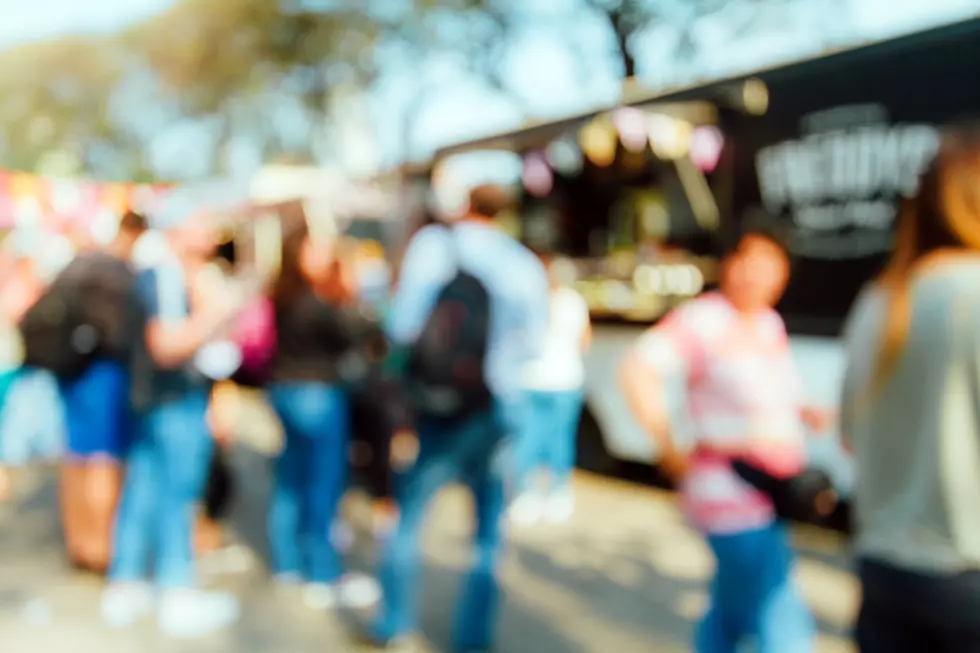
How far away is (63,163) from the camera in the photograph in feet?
56.7

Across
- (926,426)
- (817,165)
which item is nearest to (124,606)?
(926,426)

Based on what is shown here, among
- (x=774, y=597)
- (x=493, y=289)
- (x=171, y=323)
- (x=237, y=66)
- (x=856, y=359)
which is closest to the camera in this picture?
(x=856, y=359)

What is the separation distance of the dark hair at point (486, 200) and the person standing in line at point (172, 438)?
138 cm

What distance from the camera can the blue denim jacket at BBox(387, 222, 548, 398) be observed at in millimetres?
3414

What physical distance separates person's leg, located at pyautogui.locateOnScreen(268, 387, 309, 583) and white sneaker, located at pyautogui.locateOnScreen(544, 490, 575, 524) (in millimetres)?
2092

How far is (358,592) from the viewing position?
4539mm

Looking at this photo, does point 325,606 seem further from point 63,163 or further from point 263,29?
point 263,29

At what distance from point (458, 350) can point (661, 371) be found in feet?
3.08

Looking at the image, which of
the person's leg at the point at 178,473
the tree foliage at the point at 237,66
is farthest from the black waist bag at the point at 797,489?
the tree foliage at the point at 237,66

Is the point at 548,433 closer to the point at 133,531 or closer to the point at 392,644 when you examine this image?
the point at 392,644

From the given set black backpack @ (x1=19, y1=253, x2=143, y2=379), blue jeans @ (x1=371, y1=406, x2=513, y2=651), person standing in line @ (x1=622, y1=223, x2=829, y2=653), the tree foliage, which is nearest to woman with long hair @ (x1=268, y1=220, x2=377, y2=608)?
black backpack @ (x1=19, y1=253, x2=143, y2=379)

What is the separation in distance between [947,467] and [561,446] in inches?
185

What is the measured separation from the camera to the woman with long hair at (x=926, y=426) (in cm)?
178

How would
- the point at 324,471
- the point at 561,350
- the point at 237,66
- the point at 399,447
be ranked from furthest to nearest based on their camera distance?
1. the point at 237,66
2. the point at 561,350
3. the point at 399,447
4. the point at 324,471
